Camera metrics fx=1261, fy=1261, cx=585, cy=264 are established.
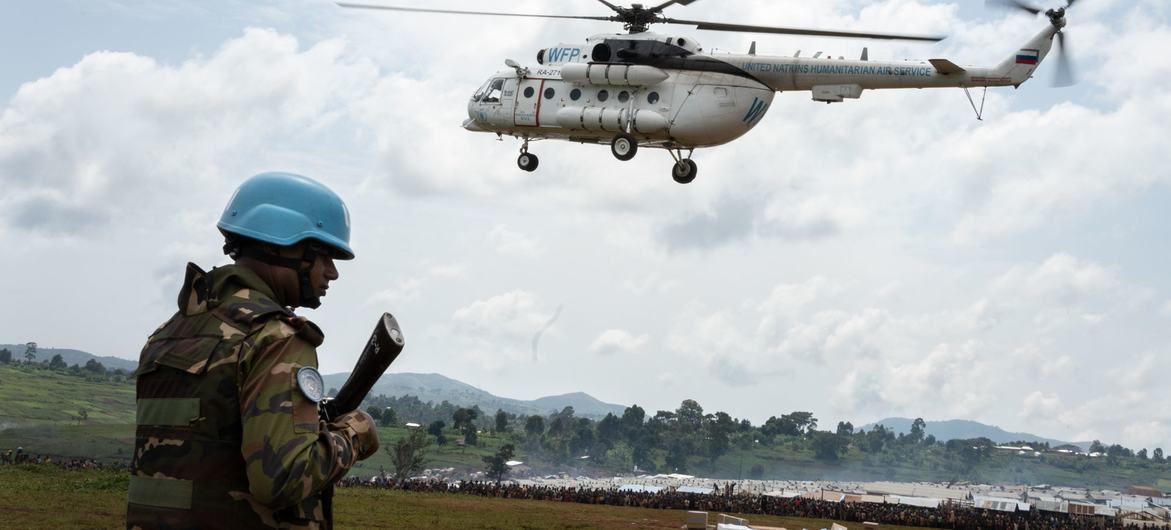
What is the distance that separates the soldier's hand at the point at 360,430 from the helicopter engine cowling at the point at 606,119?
29.3 meters

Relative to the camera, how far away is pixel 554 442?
197m

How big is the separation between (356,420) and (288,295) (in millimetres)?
543

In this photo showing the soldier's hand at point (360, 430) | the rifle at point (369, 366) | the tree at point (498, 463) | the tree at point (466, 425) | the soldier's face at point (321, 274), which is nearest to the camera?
the soldier's hand at point (360, 430)

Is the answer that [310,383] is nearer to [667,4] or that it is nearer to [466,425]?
[667,4]

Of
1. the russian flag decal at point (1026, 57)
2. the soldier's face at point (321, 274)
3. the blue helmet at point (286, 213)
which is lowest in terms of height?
the soldier's face at point (321, 274)

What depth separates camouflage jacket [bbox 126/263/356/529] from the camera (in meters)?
4.14

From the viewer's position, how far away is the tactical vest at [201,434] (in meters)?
4.28

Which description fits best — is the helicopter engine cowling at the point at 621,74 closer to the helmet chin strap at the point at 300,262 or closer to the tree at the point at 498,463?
the helmet chin strap at the point at 300,262

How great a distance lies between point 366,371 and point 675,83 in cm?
2949

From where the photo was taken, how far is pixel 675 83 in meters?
33.6

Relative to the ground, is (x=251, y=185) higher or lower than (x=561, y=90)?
lower

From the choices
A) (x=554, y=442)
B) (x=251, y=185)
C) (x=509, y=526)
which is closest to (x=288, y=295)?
(x=251, y=185)

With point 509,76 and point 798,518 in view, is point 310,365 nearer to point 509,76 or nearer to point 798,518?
point 509,76

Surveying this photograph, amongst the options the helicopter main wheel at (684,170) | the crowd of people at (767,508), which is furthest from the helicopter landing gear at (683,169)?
the crowd of people at (767,508)
